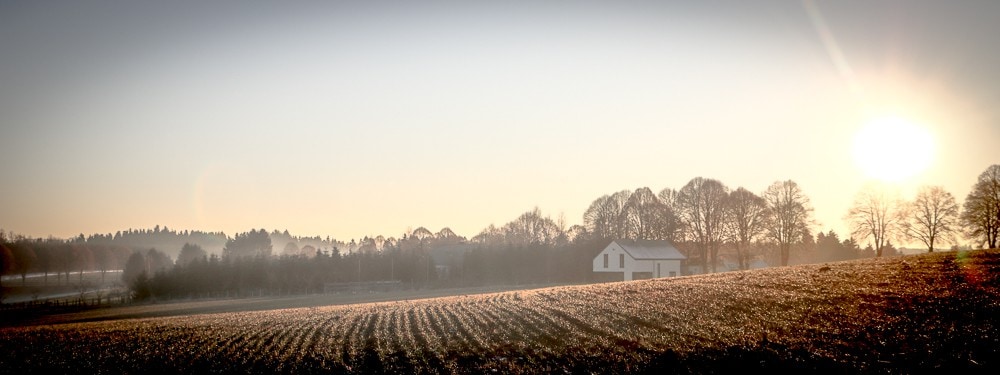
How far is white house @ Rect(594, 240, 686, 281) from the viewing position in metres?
90.5

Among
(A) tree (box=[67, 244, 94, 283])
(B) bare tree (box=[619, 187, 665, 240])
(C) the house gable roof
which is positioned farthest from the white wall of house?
(A) tree (box=[67, 244, 94, 283])

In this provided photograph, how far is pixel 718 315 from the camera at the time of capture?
30078 mm

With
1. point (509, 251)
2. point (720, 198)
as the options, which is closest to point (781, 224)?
point (720, 198)

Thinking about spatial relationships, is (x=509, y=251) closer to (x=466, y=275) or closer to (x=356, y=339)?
(x=466, y=275)

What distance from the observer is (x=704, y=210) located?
3925 inches

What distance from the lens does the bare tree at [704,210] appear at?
9625 cm

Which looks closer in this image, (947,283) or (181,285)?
(947,283)

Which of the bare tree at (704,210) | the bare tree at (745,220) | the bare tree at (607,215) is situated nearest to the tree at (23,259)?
the bare tree at (607,215)

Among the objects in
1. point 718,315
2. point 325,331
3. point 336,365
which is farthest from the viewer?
point 325,331

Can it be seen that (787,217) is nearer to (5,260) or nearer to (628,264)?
(628,264)

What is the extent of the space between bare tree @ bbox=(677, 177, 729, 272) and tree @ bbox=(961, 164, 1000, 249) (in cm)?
3500

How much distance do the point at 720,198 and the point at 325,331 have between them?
3015 inches

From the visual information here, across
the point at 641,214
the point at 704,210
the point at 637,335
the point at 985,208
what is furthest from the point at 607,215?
the point at 637,335

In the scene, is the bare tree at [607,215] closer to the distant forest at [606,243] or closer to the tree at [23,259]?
the distant forest at [606,243]
